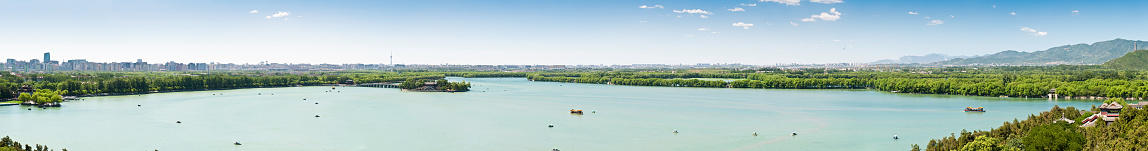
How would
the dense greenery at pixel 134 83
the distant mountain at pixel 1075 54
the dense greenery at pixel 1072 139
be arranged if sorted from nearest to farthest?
the dense greenery at pixel 1072 139
the dense greenery at pixel 134 83
the distant mountain at pixel 1075 54

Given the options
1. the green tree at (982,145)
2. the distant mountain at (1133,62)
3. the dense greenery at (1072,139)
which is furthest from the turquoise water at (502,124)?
the distant mountain at (1133,62)

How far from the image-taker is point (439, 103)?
2397 cm

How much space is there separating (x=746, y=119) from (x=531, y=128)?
4.74 meters

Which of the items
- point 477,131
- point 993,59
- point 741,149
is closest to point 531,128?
point 477,131

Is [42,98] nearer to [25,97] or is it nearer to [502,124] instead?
[25,97]


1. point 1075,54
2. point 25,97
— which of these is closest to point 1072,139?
point 25,97

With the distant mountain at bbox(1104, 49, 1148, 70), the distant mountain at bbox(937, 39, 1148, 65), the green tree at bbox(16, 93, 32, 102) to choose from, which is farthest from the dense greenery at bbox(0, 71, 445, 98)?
the distant mountain at bbox(937, 39, 1148, 65)

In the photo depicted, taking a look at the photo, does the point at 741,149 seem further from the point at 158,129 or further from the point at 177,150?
the point at 158,129

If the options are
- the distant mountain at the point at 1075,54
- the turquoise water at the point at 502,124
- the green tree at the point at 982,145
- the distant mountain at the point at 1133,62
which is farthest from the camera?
the distant mountain at the point at 1075,54

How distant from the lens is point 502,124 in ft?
54.1

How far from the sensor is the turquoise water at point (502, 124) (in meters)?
13.2

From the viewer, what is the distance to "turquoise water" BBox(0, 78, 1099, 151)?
1319 centimetres

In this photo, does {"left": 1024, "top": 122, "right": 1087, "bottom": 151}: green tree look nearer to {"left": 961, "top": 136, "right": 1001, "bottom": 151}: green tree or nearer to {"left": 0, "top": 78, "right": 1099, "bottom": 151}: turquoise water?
{"left": 961, "top": 136, "right": 1001, "bottom": 151}: green tree

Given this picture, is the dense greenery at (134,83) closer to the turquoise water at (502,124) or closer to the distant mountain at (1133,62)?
the turquoise water at (502,124)
